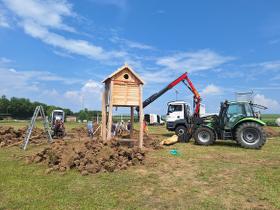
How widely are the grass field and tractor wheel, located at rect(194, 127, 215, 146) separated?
18.8 ft

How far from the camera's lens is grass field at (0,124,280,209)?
21.0 ft

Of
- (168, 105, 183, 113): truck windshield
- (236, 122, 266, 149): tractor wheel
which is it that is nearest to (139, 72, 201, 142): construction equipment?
(168, 105, 183, 113): truck windshield

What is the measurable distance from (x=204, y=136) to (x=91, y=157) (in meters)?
8.92

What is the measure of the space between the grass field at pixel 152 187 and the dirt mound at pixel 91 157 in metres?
0.34

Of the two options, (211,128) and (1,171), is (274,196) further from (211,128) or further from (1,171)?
(211,128)

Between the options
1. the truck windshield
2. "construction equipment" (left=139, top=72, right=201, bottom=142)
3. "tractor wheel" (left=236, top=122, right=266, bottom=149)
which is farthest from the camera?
the truck windshield

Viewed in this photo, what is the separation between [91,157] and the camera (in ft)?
32.9

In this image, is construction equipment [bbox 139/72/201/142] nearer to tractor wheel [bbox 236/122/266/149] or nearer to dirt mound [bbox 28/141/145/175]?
tractor wheel [bbox 236/122/266/149]

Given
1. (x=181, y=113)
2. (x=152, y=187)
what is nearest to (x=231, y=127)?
(x=181, y=113)

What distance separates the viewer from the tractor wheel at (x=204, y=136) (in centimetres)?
1691

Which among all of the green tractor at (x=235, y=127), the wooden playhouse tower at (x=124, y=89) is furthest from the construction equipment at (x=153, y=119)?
the wooden playhouse tower at (x=124, y=89)

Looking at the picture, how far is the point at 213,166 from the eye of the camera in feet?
34.0

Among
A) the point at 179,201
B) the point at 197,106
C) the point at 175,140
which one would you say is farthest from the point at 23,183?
the point at 197,106

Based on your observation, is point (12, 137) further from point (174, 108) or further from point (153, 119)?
point (153, 119)
